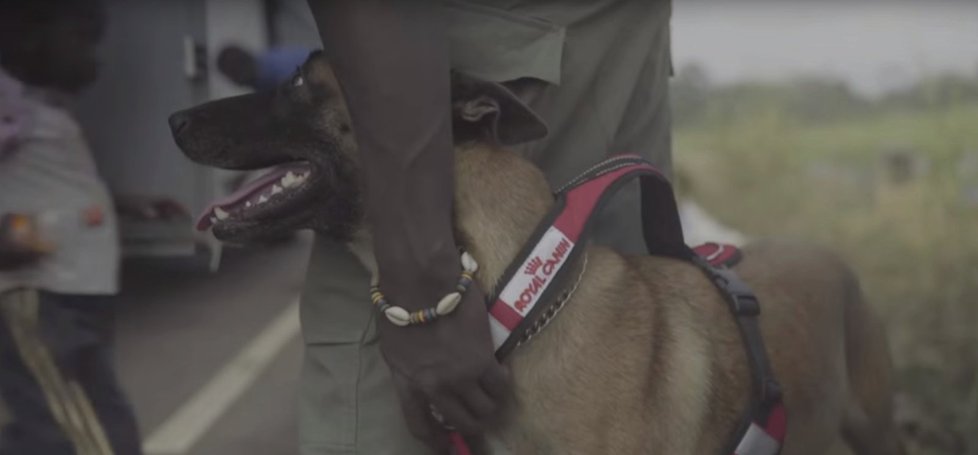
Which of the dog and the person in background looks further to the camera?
the person in background

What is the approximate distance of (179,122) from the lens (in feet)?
7.30

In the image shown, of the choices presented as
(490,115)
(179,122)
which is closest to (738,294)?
(490,115)

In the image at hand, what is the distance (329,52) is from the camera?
1972 millimetres

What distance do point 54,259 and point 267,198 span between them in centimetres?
134

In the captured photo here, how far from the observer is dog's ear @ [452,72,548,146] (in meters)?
2.15

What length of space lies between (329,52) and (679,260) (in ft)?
3.03

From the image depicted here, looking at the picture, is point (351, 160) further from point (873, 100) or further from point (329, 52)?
point (873, 100)

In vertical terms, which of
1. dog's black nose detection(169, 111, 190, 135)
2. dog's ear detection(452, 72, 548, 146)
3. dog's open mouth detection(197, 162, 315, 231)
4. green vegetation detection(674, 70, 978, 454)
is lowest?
green vegetation detection(674, 70, 978, 454)

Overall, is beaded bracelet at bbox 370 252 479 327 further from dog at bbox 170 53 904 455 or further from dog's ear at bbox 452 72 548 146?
dog's ear at bbox 452 72 548 146

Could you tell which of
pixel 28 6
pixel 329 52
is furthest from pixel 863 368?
pixel 28 6

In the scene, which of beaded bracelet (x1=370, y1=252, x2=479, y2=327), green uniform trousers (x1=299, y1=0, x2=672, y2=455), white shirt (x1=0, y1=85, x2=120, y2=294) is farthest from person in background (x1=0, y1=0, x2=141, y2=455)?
beaded bracelet (x1=370, y1=252, x2=479, y2=327)

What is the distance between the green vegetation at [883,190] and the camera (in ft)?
15.8

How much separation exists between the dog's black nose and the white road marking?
285 centimetres

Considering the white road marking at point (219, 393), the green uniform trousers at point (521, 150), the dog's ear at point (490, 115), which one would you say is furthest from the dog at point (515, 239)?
the white road marking at point (219, 393)
